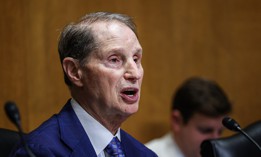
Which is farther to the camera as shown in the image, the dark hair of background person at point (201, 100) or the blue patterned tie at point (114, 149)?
the dark hair of background person at point (201, 100)

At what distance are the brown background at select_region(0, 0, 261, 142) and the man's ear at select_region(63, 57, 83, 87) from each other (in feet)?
3.01

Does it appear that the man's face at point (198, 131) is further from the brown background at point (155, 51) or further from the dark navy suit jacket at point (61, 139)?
the dark navy suit jacket at point (61, 139)

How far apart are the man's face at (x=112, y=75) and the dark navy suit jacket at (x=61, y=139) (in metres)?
0.10

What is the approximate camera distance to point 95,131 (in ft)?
6.53

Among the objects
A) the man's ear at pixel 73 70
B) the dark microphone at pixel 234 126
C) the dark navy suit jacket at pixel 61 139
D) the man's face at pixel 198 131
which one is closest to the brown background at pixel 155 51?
the man's face at pixel 198 131

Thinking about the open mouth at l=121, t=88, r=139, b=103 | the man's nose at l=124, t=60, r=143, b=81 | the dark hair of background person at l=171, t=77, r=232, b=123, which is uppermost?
the man's nose at l=124, t=60, r=143, b=81

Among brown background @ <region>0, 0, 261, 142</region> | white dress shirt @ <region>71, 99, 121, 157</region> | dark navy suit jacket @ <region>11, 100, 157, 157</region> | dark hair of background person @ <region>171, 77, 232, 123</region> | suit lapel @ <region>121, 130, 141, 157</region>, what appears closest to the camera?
dark navy suit jacket @ <region>11, 100, 157, 157</region>

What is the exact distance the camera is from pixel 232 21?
369cm

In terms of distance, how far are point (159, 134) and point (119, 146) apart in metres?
1.50

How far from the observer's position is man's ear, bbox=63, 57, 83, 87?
2.02 m

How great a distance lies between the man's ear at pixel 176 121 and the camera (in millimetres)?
3305

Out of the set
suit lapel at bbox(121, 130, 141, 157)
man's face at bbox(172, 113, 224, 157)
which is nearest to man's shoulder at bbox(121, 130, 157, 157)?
suit lapel at bbox(121, 130, 141, 157)

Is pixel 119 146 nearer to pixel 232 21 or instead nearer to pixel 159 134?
pixel 159 134

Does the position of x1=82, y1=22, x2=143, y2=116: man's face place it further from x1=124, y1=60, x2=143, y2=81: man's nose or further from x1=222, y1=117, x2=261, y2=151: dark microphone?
x1=222, y1=117, x2=261, y2=151: dark microphone
